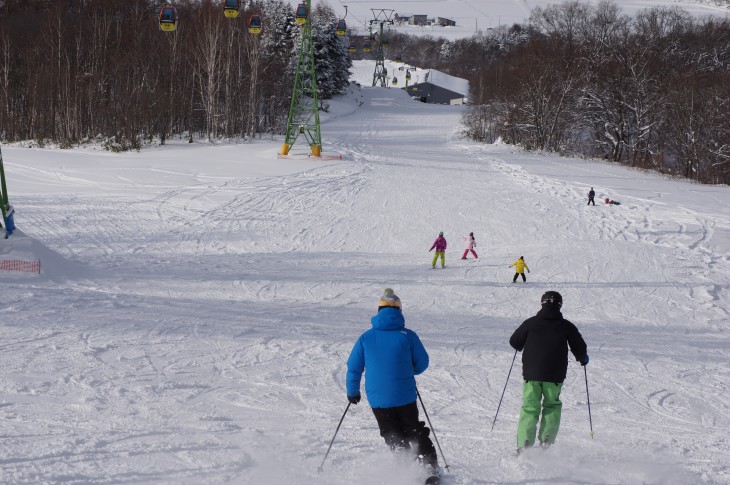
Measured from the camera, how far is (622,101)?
42.7 metres

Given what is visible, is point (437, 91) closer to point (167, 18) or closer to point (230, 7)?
point (167, 18)

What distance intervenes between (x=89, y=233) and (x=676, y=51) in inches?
1997

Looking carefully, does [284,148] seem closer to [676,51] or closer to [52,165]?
[52,165]

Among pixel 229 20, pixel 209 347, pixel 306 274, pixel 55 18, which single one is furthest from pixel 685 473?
pixel 55 18

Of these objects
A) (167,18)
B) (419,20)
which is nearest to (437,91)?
(167,18)

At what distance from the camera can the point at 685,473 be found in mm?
4938

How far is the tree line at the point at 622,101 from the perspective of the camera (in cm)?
3688

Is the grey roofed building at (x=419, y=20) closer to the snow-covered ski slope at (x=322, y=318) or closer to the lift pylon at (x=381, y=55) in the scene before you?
the lift pylon at (x=381, y=55)

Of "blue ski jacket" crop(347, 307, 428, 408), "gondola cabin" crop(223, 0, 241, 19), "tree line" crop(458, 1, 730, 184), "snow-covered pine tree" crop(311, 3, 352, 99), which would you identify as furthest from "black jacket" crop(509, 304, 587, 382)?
"snow-covered pine tree" crop(311, 3, 352, 99)

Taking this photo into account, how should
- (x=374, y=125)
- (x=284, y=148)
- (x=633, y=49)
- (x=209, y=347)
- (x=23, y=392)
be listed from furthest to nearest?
(x=374, y=125), (x=633, y=49), (x=284, y=148), (x=209, y=347), (x=23, y=392)

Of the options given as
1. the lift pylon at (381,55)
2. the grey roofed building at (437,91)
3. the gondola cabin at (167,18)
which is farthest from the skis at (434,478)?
the grey roofed building at (437,91)

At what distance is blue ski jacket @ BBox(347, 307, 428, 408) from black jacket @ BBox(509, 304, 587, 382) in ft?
3.28

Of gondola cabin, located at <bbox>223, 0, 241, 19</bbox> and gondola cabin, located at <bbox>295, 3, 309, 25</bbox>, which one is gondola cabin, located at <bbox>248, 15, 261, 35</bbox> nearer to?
gondola cabin, located at <bbox>295, 3, 309, 25</bbox>

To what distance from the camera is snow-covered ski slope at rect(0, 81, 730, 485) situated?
5043mm
